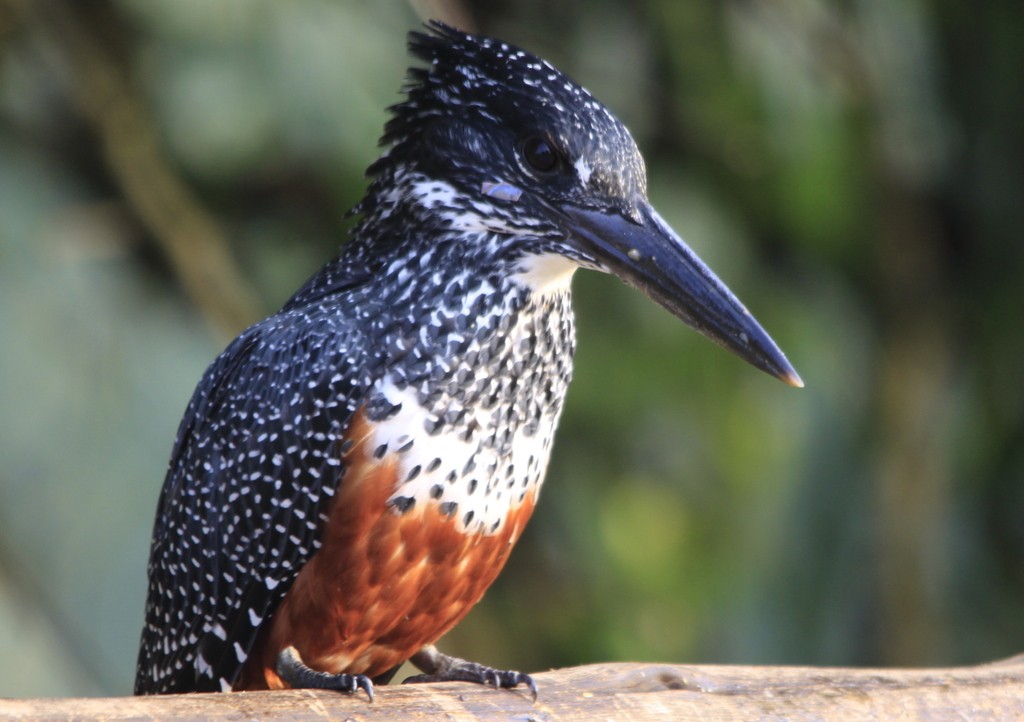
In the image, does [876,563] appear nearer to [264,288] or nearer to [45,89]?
[264,288]

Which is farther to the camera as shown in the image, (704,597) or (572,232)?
(704,597)

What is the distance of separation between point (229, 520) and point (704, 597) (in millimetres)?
3153

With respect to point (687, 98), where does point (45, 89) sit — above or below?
below

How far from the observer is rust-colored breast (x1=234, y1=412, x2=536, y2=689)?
7.76 feet

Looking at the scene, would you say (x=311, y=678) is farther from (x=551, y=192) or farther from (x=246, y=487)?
(x=551, y=192)

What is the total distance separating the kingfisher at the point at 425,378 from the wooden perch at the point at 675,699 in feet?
0.25

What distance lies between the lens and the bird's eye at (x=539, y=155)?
2.39m

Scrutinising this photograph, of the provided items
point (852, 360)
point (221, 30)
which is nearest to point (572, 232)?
point (221, 30)

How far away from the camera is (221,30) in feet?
15.3

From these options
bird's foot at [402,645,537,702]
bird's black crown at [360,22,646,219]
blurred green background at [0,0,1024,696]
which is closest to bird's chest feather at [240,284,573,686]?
bird's foot at [402,645,537,702]

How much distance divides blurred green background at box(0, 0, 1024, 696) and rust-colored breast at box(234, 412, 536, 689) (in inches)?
89.4

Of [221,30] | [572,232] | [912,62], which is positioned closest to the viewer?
[572,232]

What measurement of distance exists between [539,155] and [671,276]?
34 centimetres

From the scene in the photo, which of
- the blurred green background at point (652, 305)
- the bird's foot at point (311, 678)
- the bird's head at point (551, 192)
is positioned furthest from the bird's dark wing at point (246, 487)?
the blurred green background at point (652, 305)
